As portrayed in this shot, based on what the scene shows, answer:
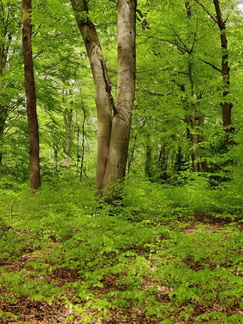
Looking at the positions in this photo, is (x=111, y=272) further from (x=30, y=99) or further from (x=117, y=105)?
(x=30, y=99)

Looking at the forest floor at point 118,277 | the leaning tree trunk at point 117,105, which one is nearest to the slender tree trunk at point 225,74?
the leaning tree trunk at point 117,105

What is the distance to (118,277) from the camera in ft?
15.0

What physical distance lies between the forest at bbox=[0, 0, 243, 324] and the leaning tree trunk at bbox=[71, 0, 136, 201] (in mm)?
33

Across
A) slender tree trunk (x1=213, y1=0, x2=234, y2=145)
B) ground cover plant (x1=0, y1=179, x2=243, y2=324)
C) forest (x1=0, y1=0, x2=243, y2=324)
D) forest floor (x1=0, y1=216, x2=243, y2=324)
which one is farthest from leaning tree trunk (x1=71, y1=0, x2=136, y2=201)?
slender tree trunk (x1=213, y1=0, x2=234, y2=145)

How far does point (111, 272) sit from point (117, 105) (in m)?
5.55

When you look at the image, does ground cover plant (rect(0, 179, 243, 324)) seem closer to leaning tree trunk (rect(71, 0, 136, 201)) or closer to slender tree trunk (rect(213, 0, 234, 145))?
leaning tree trunk (rect(71, 0, 136, 201))

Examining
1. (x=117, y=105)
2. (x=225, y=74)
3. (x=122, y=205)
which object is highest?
(x=225, y=74)

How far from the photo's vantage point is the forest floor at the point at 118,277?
3.51 meters

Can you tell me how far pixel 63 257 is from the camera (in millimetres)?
5180

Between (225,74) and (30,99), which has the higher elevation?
(225,74)

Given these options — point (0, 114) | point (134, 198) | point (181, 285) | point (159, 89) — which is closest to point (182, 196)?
point (134, 198)

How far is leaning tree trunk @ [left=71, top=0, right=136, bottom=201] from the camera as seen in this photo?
8.60 m

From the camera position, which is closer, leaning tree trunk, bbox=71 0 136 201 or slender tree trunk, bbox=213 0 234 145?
leaning tree trunk, bbox=71 0 136 201

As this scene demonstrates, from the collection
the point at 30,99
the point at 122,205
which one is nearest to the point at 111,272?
the point at 122,205
